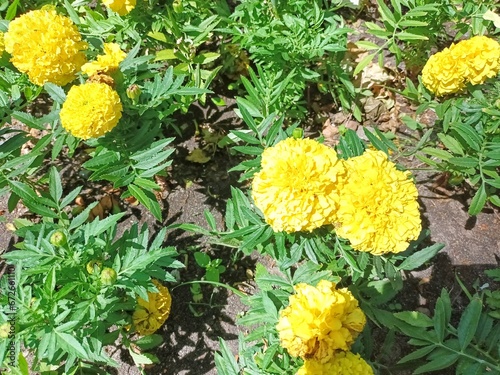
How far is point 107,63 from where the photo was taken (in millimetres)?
2053

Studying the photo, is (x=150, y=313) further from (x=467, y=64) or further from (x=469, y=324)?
(x=467, y=64)

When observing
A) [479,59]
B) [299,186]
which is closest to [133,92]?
[299,186]

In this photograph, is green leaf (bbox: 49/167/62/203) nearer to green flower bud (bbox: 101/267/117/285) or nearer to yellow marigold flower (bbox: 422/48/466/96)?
→ green flower bud (bbox: 101/267/117/285)

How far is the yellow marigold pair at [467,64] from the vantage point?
90.9 inches

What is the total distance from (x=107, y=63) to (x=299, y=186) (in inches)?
42.5

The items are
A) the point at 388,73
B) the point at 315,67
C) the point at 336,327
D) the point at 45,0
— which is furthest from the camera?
the point at 388,73

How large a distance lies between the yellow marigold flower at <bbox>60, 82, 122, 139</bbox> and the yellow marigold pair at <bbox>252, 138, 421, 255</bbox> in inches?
27.2

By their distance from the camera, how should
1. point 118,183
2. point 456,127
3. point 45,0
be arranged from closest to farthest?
point 118,183 < point 456,127 < point 45,0

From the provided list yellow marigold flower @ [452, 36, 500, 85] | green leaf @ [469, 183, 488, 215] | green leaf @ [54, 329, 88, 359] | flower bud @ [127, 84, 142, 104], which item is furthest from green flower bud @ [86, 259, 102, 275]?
yellow marigold flower @ [452, 36, 500, 85]

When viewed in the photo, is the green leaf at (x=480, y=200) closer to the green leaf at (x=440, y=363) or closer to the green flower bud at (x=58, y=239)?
the green leaf at (x=440, y=363)

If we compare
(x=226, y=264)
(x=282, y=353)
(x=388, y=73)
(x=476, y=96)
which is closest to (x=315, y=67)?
(x=388, y=73)

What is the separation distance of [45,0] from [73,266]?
1.85 metres

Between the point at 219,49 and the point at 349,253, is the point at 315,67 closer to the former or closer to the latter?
the point at 219,49

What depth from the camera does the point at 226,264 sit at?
9.09 ft
